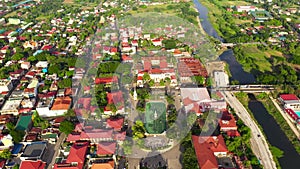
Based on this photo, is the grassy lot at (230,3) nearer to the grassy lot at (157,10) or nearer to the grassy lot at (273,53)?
the grassy lot at (157,10)

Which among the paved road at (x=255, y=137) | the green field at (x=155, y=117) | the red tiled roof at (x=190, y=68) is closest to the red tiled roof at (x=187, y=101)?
the green field at (x=155, y=117)

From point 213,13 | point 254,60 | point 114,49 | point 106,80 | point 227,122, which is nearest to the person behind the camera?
point 227,122

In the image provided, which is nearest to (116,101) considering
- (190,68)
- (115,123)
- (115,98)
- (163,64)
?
(115,98)

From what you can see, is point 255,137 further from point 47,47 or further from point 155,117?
point 47,47

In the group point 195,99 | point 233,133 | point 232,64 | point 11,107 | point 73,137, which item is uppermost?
→ point 195,99

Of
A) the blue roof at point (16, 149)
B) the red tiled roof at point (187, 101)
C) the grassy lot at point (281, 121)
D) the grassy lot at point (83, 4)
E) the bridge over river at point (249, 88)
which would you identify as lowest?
the blue roof at point (16, 149)
